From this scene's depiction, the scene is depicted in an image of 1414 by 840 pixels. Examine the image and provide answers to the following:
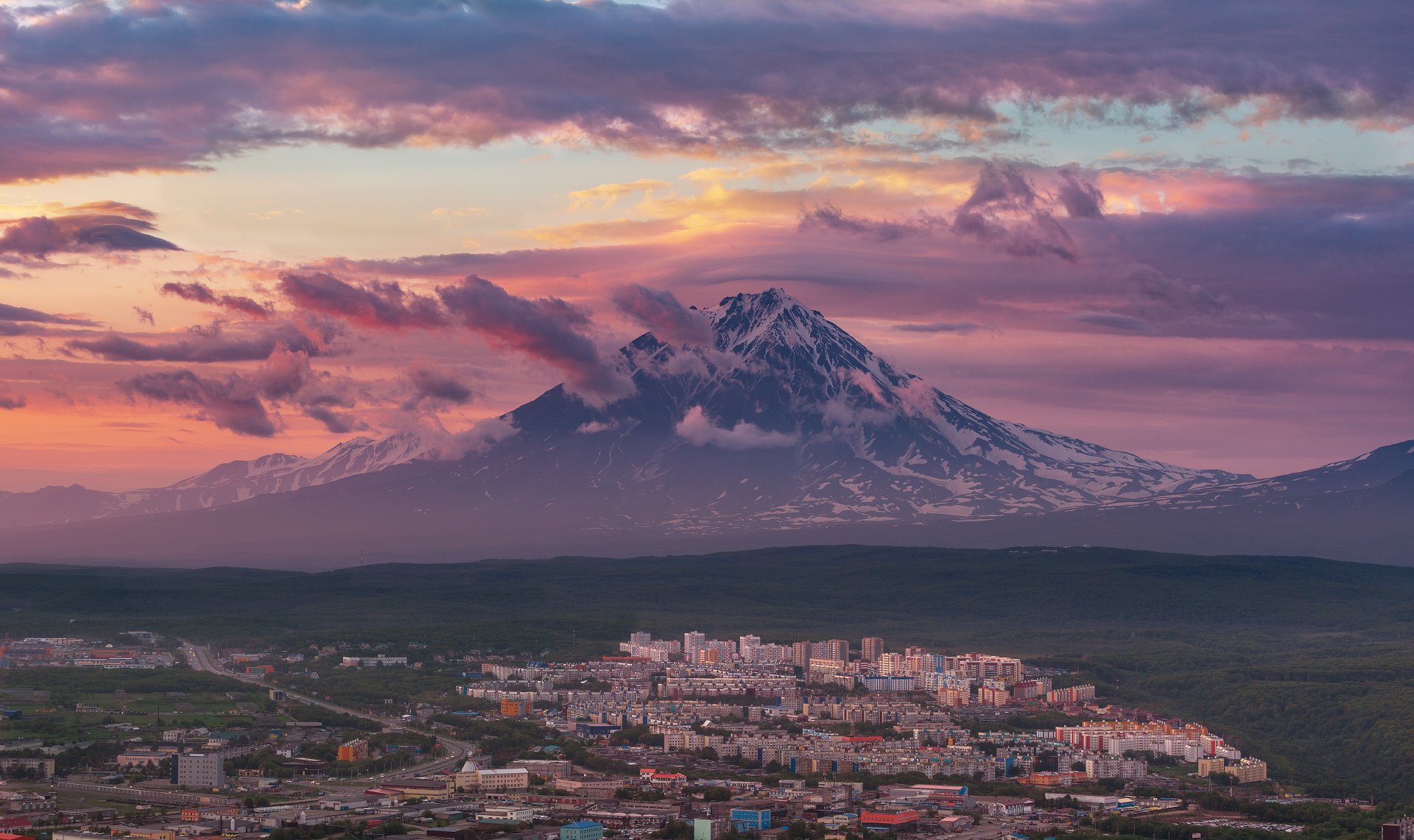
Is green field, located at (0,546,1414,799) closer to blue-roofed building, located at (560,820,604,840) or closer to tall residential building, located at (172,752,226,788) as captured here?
tall residential building, located at (172,752,226,788)

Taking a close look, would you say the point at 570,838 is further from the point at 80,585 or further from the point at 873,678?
the point at 80,585

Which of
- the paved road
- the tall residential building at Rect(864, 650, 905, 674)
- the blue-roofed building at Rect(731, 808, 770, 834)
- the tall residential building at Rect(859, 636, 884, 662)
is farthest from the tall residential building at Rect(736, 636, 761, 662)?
the blue-roofed building at Rect(731, 808, 770, 834)

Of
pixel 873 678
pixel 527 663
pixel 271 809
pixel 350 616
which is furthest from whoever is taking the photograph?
pixel 350 616

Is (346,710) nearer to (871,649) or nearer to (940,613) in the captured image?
(871,649)

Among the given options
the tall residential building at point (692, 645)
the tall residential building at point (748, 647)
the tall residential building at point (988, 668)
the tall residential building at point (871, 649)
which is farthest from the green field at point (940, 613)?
the tall residential building at point (748, 647)

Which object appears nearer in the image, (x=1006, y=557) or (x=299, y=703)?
(x=299, y=703)

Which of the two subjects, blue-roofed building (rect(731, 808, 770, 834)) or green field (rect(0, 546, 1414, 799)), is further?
green field (rect(0, 546, 1414, 799))

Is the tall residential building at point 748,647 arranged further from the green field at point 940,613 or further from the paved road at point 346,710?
the paved road at point 346,710

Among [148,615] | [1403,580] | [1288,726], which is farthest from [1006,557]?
[1288,726]
